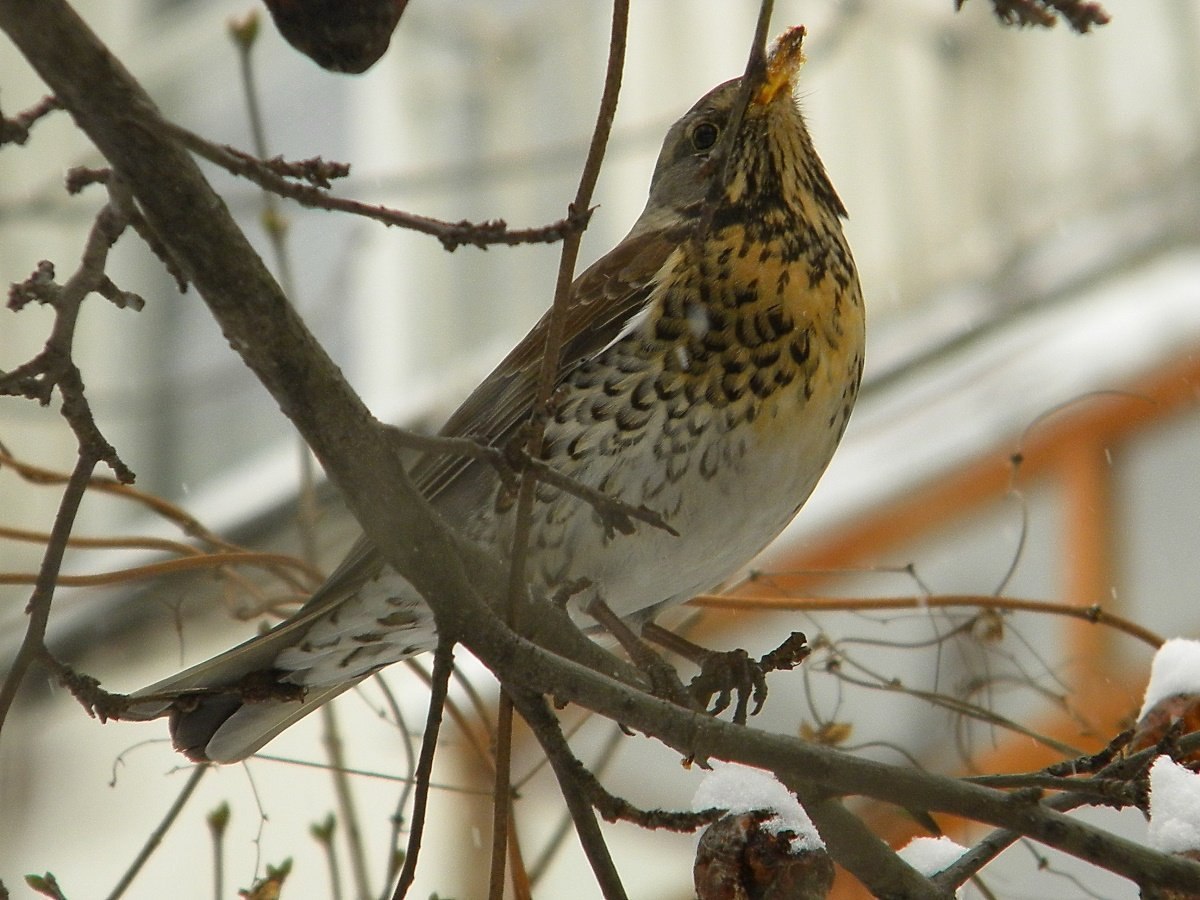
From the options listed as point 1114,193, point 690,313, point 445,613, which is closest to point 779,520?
point 690,313

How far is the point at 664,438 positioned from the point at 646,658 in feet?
0.71

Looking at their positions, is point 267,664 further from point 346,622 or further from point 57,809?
point 57,809

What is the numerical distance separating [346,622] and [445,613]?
732 mm

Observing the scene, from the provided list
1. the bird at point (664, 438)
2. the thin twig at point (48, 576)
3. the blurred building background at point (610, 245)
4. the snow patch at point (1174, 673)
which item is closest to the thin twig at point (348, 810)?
the bird at point (664, 438)

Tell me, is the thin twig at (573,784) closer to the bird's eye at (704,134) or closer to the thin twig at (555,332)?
the thin twig at (555,332)

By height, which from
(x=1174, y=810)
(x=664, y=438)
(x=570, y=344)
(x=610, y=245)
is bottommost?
(x=1174, y=810)

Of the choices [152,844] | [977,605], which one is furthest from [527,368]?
[152,844]

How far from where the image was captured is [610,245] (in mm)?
4730

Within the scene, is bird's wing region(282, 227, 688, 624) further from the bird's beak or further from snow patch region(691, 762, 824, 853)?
snow patch region(691, 762, 824, 853)

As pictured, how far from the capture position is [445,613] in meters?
1.00

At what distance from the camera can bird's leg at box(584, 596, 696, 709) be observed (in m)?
1.34

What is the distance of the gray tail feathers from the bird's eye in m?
0.80

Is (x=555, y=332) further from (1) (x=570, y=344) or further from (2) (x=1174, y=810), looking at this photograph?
(1) (x=570, y=344)

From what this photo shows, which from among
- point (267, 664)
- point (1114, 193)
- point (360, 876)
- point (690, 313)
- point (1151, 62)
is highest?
point (1151, 62)
